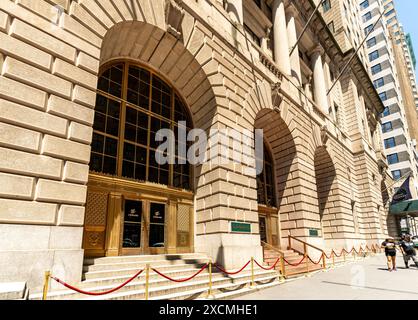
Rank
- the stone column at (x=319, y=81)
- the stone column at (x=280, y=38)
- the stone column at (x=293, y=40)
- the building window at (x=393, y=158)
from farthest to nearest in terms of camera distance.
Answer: the building window at (x=393, y=158) < the stone column at (x=319, y=81) < the stone column at (x=293, y=40) < the stone column at (x=280, y=38)

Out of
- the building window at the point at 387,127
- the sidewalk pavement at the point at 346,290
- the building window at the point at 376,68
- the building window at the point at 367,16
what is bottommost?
the sidewalk pavement at the point at 346,290

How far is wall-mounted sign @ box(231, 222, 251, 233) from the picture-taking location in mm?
11306

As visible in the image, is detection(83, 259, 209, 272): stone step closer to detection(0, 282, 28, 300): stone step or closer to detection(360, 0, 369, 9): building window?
detection(0, 282, 28, 300): stone step

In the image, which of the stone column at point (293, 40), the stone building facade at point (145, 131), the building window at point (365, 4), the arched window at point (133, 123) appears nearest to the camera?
the stone building facade at point (145, 131)

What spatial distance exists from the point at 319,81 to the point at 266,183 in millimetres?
12586

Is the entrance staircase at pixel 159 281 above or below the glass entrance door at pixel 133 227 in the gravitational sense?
below

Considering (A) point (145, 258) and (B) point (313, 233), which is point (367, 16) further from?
(A) point (145, 258)

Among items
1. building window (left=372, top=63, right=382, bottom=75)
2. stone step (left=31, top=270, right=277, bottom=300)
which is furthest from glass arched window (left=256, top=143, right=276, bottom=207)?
building window (left=372, top=63, right=382, bottom=75)

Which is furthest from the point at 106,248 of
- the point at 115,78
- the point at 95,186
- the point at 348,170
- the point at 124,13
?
the point at 348,170

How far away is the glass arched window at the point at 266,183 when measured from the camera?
57.6 feet

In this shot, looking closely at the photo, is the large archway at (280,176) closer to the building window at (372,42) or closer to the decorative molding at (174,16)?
the decorative molding at (174,16)

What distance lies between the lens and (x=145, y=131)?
11594mm

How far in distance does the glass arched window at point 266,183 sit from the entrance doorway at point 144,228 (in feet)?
25.8

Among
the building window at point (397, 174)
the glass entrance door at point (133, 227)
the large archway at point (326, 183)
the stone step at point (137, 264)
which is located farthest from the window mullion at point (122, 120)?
the building window at point (397, 174)
